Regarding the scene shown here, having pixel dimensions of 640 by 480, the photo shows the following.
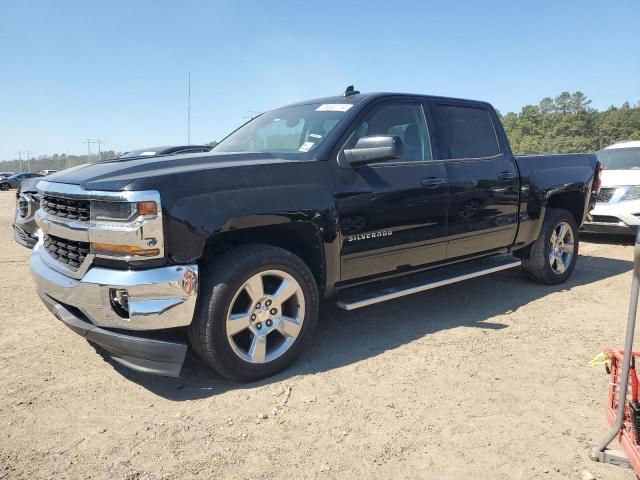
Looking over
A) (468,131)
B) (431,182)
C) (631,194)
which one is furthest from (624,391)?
(631,194)

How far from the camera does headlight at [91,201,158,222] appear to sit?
8.73 ft

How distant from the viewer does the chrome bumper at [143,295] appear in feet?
8.84

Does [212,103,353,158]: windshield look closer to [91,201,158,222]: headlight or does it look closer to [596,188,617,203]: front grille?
[91,201,158,222]: headlight

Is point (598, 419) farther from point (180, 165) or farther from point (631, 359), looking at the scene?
point (180, 165)

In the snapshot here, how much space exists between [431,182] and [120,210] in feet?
7.80

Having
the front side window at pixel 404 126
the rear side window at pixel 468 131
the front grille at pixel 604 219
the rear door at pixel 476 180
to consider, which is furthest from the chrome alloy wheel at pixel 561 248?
the front grille at pixel 604 219

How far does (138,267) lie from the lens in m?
2.73

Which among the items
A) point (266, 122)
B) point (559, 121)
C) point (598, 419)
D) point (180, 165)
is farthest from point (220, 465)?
point (559, 121)

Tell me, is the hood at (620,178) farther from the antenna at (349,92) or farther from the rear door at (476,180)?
the antenna at (349,92)

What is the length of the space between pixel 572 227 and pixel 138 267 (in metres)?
4.79

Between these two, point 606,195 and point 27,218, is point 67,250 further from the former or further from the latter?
point 606,195

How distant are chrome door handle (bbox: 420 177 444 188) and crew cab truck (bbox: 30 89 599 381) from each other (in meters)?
0.01

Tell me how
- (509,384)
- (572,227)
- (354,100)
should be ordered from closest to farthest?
1. (509,384)
2. (354,100)
3. (572,227)

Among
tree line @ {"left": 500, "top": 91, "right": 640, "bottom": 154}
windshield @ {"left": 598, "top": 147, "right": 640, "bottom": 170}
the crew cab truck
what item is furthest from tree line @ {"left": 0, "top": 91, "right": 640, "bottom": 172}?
the crew cab truck
